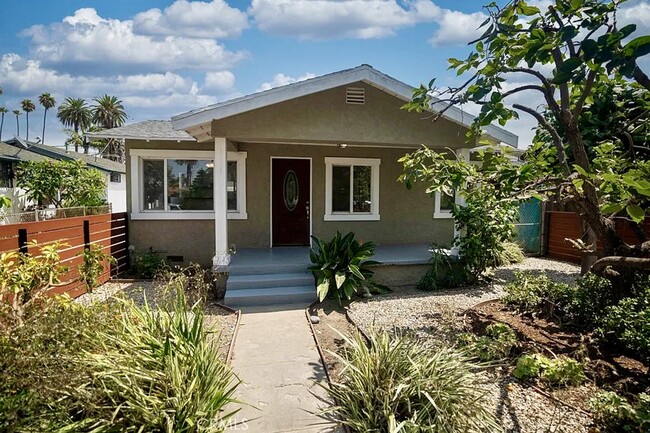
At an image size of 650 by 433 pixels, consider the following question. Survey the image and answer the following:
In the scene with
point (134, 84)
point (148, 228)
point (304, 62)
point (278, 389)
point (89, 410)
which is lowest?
point (278, 389)

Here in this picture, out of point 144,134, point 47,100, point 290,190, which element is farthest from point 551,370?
point 47,100

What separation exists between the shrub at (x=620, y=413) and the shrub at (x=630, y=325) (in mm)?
1124

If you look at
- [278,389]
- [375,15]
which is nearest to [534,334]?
[278,389]

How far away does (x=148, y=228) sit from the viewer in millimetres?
9055

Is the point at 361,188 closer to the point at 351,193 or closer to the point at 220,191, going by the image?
the point at 351,193

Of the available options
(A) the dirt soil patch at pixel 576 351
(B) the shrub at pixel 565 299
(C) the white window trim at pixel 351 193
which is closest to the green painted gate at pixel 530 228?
(C) the white window trim at pixel 351 193

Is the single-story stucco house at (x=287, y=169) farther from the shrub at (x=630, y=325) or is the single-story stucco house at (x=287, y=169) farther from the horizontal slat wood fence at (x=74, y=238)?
the shrub at (x=630, y=325)

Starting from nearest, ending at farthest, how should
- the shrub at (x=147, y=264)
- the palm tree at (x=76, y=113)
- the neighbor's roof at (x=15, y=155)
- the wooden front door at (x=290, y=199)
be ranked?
1. the shrub at (x=147, y=264)
2. the wooden front door at (x=290, y=199)
3. the neighbor's roof at (x=15, y=155)
4. the palm tree at (x=76, y=113)

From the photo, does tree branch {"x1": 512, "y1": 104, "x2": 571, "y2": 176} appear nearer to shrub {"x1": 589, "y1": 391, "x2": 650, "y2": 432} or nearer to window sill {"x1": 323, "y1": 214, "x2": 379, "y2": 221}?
shrub {"x1": 589, "y1": 391, "x2": 650, "y2": 432}

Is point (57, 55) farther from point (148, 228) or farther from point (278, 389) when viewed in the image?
point (278, 389)

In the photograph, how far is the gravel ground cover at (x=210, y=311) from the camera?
474 centimetres

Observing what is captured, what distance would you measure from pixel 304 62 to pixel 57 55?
18769 millimetres

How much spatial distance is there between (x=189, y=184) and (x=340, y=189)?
13.4ft

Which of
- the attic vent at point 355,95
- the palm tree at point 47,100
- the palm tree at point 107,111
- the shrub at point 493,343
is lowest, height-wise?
the shrub at point 493,343
